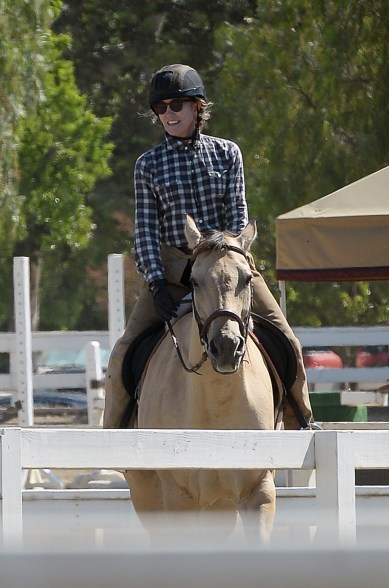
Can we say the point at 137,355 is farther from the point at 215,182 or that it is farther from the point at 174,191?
the point at 215,182

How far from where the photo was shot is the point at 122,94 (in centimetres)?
4141

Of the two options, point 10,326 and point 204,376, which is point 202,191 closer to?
point 204,376

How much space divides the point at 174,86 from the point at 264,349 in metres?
1.41

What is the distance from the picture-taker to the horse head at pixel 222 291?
5594mm

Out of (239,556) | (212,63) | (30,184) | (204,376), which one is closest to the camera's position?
(239,556)

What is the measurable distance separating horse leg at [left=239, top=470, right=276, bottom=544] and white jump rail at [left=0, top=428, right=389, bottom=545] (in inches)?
12.8

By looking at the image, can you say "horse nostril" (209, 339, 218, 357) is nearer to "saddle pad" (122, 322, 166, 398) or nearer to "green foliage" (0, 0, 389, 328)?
"saddle pad" (122, 322, 166, 398)

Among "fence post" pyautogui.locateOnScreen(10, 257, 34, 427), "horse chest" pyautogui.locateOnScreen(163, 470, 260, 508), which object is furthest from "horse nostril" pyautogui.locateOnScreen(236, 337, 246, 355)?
"fence post" pyautogui.locateOnScreen(10, 257, 34, 427)

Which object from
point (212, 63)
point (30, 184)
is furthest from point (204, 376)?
point (212, 63)

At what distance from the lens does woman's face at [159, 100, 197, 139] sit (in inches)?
263

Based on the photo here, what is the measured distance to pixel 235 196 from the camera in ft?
21.9

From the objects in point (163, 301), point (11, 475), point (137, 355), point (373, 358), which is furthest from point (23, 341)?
point (373, 358)

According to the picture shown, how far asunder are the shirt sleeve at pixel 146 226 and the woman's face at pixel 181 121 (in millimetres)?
216

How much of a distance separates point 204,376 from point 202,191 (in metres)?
1.11
